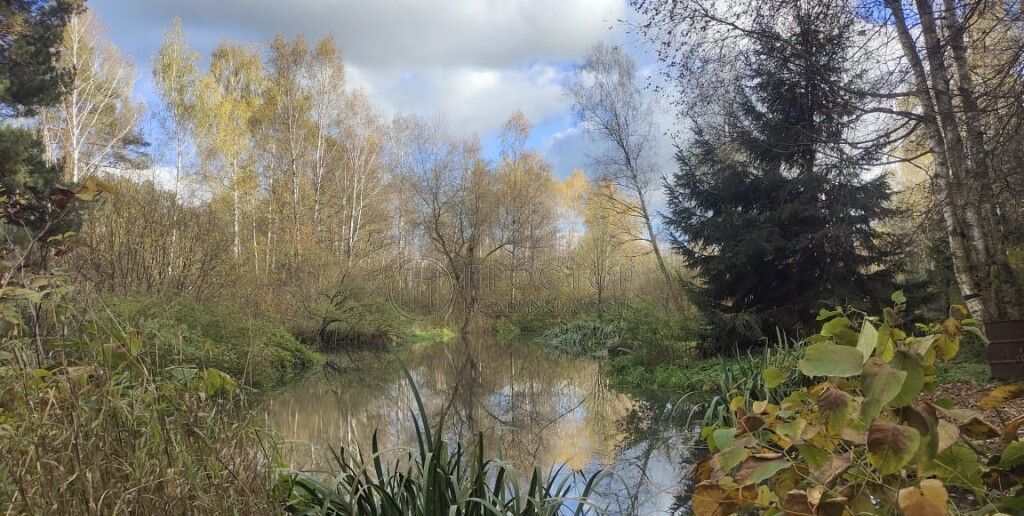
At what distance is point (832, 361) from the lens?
89 centimetres

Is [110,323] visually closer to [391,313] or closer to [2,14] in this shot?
[2,14]

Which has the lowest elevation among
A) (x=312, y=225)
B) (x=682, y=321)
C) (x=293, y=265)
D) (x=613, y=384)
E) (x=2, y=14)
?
(x=613, y=384)

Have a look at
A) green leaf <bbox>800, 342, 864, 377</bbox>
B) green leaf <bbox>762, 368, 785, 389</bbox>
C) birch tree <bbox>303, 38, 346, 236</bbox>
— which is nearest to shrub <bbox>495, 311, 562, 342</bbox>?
birch tree <bbox>303, 38, 346, 236</bbox>

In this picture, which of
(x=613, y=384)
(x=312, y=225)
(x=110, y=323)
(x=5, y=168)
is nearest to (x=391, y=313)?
(x=312, y=225)

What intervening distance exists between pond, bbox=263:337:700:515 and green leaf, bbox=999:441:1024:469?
1.66 metres

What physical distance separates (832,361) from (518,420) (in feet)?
21.6

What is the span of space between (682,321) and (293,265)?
10.6m

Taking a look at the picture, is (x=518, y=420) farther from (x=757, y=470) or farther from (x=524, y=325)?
(x=524, y=325)

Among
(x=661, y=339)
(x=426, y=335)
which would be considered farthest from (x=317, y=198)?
(x=661, y=339)

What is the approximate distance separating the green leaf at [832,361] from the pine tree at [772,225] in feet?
25.7

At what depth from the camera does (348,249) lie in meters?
21.8

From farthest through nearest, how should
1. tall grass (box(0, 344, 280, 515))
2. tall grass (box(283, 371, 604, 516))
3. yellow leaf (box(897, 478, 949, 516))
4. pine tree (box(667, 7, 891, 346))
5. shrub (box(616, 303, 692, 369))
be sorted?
shrub (box(616, 303, 692, 369)) → pine tree (box(667, 7, 891, 346)) → tall grass (box(283, 371, 604, 516)) → tall grass (box(0, 344, 280, 515)) → yellow leaf (box(897, 478, 949, 516))

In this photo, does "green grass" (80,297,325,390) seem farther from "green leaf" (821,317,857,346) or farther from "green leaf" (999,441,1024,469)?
"green leaf" (999,441,1024,469)

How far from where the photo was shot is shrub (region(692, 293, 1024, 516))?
2.73ft
